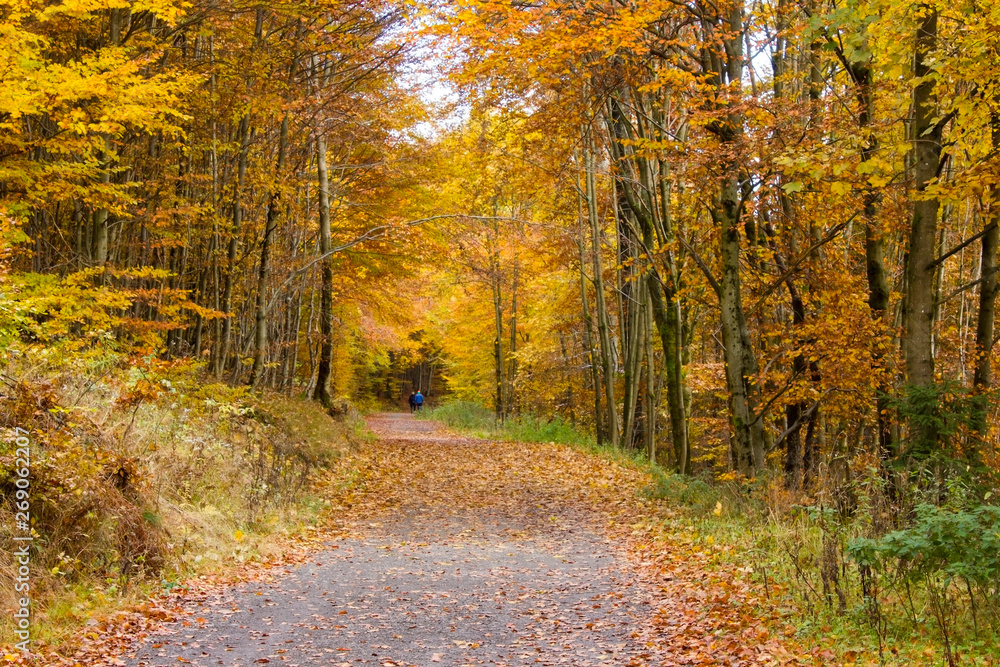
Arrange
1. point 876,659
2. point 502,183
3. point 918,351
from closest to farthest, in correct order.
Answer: point 876,659 → point 918,351 → point 502,183

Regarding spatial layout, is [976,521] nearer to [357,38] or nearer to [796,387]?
[796,387]

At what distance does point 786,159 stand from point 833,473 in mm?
3950

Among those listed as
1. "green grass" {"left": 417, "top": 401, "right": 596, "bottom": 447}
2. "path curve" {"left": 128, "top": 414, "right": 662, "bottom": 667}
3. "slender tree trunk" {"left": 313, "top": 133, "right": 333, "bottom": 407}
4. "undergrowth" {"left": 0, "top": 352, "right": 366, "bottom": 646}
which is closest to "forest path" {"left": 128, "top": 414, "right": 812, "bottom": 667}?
"path curve" {"left": 128, "top": 414, "right": 662, "bottom": 667}

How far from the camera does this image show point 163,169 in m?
14.9

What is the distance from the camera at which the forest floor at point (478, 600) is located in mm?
5465

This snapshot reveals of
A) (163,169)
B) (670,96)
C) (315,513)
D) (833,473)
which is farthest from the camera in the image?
(163,169)

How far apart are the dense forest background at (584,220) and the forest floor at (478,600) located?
855mm

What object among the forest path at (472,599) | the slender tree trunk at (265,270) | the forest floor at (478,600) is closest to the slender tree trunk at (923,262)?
the forest floor at (478,600)

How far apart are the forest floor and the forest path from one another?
0.02 metres

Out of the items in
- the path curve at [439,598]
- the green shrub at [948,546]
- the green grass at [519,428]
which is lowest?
the path curve at [439,598]

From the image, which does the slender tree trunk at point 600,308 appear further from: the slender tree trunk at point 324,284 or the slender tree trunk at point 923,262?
the slender tree trunk at point 923,262

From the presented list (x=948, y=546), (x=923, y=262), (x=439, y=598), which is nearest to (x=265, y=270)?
(x=439, y=598)

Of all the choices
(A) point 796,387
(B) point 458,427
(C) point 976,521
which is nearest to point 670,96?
(A) point 796,387

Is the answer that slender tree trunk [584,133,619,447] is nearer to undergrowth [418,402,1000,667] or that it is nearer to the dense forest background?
the dense forest background
